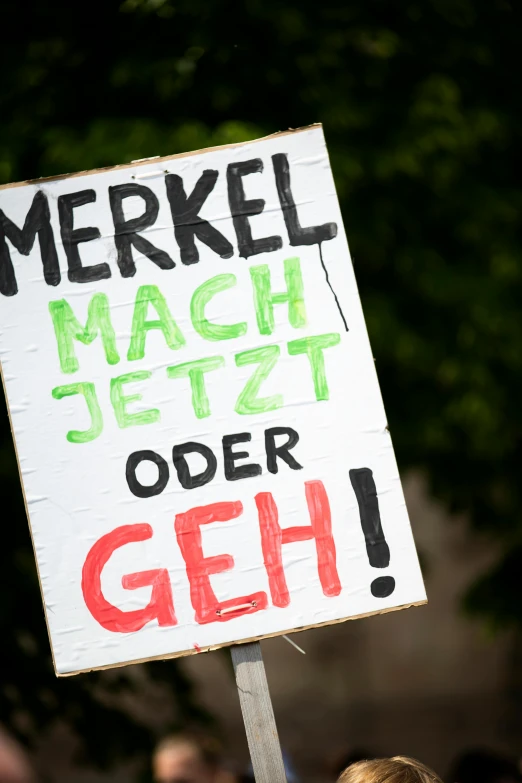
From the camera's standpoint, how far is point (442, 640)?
33.4 ft

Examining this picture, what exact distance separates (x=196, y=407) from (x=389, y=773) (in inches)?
32.6

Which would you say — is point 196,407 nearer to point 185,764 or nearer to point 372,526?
point 372,526

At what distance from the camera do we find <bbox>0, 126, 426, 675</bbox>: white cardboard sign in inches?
81.6

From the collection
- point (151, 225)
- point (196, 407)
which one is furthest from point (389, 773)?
point (151, 225)

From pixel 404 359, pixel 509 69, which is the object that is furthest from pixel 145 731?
pixel 509 69

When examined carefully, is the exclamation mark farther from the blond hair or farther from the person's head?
the person's head

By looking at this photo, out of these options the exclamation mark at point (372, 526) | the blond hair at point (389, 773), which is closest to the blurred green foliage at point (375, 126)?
the exclamation mark at point (372, 526)

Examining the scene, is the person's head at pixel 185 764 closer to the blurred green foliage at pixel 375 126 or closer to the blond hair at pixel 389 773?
the blurred green foliage at pixel 375 126

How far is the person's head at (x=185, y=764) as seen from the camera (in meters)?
3.11

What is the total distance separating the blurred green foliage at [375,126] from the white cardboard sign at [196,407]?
135cm

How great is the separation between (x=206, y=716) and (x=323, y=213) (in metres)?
2.89

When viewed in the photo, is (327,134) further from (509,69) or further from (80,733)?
(80,733)

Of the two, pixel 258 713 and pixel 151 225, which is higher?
pixel 151 225

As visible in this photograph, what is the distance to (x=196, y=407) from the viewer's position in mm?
2119
